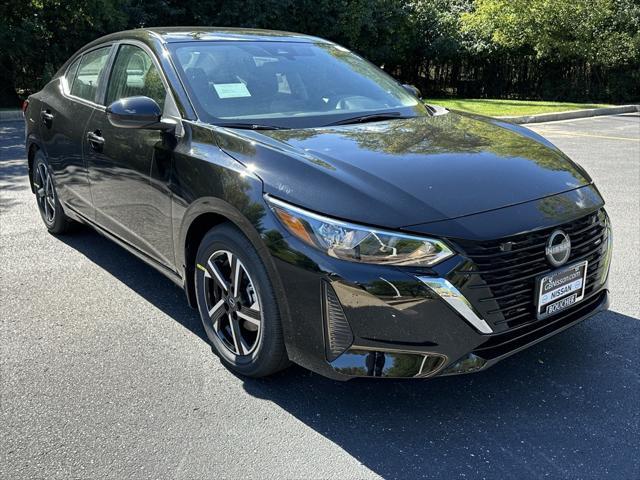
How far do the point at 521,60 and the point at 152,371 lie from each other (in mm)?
22279

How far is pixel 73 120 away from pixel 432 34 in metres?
21.7

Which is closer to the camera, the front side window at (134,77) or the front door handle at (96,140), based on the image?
the front side window at (134,77)

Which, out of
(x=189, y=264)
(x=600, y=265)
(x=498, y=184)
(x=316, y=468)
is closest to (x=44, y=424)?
(x=189, y=264)

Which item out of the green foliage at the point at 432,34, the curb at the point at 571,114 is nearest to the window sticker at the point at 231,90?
the curb at the point at 571,114

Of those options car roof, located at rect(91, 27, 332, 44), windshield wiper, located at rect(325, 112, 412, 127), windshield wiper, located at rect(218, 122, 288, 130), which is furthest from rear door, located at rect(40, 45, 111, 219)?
windshield wiper, located at rect(325, 112, 412, 127)

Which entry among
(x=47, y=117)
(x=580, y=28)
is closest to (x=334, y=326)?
(x=47, y=117)

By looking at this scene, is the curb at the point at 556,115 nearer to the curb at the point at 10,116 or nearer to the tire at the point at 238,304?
the curb at the point at 10,116

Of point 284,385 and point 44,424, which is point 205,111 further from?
point 44,424

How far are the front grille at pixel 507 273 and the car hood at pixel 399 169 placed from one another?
0.17m

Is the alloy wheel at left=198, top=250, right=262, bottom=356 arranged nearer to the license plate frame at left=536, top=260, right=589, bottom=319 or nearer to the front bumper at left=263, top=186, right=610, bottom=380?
the front bumper at left=263, top=186, right=610, bottom=380

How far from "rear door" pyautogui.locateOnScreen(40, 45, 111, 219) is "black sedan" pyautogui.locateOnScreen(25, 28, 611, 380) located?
6.7 inches

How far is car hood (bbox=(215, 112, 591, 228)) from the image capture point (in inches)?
96.6

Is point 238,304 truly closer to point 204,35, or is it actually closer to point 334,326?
point 334,326

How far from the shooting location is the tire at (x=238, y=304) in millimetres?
2697
